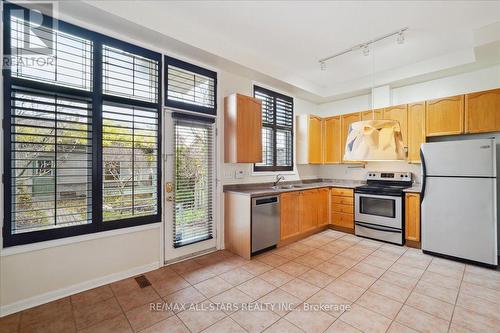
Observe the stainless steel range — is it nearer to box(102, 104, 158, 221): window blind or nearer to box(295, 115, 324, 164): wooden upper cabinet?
box(295, 115, 324, 164): wooden upper cabinet

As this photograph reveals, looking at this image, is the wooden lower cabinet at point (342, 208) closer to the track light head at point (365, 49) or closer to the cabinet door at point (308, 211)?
the cabinet door at point (308, 211)

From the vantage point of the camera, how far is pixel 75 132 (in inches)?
96.1

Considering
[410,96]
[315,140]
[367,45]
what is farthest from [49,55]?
[410,96]

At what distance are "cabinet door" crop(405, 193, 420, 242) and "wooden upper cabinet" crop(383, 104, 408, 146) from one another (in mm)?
1021

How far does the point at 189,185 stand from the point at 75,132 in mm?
1467

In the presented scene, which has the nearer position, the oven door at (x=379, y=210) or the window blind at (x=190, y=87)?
the window blind at (x=190, y=87)

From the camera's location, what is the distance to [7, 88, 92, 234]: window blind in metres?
2.16

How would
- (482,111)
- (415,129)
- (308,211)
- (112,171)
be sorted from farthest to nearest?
(308,211) < (415,129) < (482,111) < (112,171)

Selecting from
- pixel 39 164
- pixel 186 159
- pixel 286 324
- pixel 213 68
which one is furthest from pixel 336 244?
pixel 39 164

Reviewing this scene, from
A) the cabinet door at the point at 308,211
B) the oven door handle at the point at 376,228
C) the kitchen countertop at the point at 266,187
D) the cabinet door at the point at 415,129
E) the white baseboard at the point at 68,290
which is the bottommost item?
the white baseboard at the point at 68,290

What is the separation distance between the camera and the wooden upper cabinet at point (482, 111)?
3395 millimetres

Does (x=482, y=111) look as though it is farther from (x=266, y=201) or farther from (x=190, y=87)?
(x=190, y=87)

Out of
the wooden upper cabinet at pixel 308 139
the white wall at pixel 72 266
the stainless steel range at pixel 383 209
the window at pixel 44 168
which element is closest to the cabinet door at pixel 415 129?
the stainless steel range at pixel 383 209

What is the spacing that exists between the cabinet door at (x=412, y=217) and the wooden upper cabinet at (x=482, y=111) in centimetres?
131
